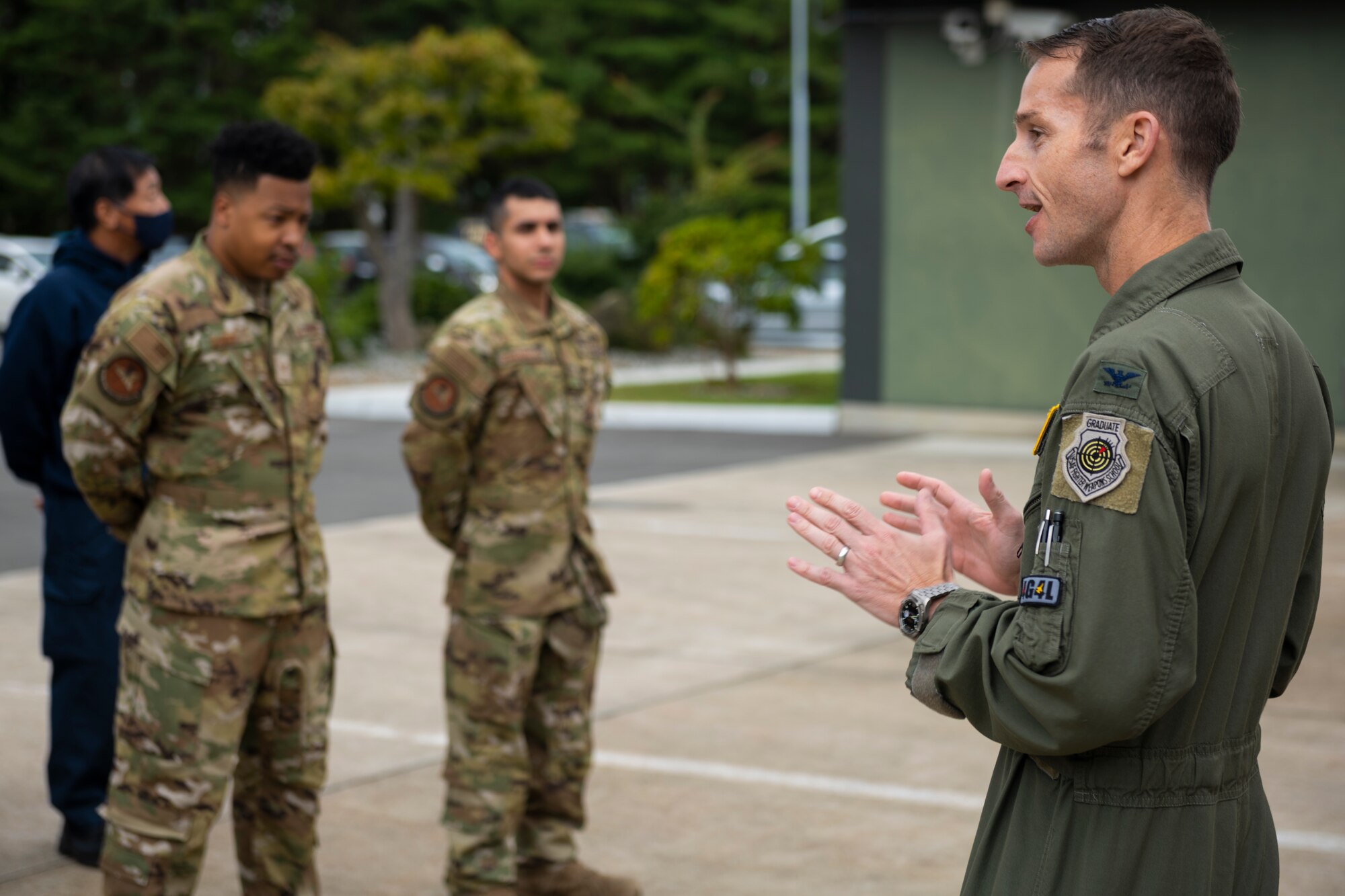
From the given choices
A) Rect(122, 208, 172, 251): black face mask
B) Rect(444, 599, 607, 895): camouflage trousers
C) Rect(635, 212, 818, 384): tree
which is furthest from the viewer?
Rect(635, 212, 818, 384): tree

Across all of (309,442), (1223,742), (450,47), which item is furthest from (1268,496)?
(450,47)

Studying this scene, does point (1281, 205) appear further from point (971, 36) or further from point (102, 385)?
point (102, 385)

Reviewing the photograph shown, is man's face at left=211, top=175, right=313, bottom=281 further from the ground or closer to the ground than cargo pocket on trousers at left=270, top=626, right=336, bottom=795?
further from the ground

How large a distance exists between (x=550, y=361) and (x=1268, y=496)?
2.71 meters

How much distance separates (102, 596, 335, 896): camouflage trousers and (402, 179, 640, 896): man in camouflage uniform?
0.49 metres

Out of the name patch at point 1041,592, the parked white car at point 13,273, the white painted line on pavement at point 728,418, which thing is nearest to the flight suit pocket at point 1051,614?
the name patch at point 1041,592

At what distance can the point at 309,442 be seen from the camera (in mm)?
3811

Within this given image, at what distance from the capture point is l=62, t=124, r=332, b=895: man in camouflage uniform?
3.49 metres

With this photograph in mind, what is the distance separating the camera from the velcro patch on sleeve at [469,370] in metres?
4.20

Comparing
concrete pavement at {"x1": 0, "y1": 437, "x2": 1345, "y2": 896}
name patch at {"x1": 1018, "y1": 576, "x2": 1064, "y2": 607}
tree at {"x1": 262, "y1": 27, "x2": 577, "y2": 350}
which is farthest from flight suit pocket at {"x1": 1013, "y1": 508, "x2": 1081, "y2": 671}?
tree at {"x1": 262, "y1": 27, "x2": 577, "y2": 350}

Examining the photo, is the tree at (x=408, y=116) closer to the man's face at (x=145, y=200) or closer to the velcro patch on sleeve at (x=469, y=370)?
the man's face at (x=145, y=200)

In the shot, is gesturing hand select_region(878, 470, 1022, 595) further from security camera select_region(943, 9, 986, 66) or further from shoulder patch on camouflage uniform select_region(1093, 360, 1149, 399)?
security camera select_region(943, 9, 986, 66)

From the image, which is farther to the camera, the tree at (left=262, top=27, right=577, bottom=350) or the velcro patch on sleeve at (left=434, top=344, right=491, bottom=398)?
the tree at (left=262, top=27, right=577, bottom=350)

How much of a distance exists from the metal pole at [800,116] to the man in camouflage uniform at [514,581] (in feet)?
98.2
